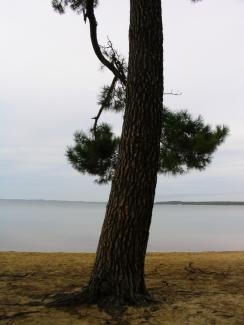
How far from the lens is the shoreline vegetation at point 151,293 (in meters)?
3.42

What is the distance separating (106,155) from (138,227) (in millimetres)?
2186

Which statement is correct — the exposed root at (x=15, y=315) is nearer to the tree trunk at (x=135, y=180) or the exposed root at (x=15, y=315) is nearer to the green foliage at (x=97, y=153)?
the tree trunk at (x=135, y=180)

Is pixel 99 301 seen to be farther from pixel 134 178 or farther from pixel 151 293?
pixel 134 178

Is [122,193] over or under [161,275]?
over

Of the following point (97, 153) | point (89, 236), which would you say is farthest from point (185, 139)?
point (89, 236)

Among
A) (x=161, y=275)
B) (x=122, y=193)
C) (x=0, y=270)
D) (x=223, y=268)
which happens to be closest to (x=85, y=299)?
(x=122, y=193)

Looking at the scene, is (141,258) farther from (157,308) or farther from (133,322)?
(133,322)

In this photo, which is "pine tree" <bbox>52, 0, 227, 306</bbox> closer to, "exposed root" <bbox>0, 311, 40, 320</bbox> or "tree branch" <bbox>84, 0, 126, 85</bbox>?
"exposed root" <bbox>0, 311, 40, 320</bbox>

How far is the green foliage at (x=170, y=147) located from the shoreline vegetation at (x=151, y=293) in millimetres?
1423

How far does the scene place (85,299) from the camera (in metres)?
3.81

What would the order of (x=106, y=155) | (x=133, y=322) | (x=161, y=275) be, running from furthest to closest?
(x=106, y=155)
(x=161, y=275)
(x=133, y=322)

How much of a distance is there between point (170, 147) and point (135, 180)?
5.80ft

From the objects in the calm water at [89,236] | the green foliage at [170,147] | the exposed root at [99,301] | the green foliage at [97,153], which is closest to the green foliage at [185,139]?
the green foliage at [170,147]

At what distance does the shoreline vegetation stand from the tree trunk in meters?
0.25
